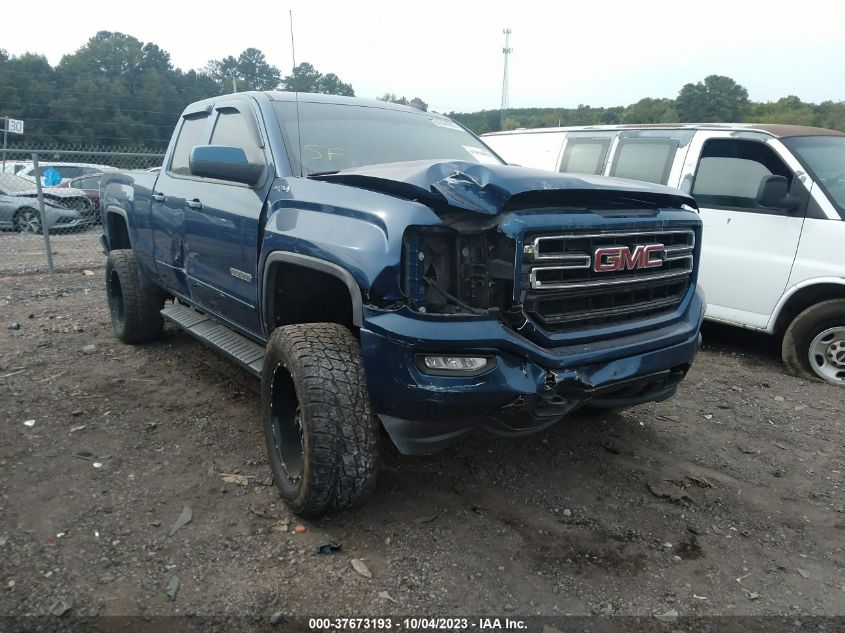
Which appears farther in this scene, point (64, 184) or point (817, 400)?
point (64, 184)

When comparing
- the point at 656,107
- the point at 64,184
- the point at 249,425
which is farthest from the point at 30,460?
the point at 656,107

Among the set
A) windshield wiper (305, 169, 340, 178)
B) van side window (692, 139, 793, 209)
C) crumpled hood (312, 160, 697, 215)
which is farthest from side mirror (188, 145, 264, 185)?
van side window (692, 139, 793, 209)

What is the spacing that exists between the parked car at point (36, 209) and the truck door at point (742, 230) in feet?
39.0

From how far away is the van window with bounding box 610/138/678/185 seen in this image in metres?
5.82

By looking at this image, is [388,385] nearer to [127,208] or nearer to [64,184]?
[127,208]

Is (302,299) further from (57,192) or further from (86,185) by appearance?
(86,185)

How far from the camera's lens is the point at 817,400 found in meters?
4.61

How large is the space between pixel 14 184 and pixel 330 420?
1252 cm

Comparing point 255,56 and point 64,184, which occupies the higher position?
point 255,56

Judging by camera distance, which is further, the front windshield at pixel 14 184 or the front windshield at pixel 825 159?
the front windshield at pixel 14 184

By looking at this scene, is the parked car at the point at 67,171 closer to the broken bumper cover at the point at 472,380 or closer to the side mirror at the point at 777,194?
the side mirror at the point at 777,194

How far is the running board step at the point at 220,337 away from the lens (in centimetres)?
352

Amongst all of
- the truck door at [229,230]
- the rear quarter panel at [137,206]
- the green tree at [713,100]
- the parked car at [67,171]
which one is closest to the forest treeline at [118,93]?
the green tree at [713,100]

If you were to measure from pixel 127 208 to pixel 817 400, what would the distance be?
5.45m
